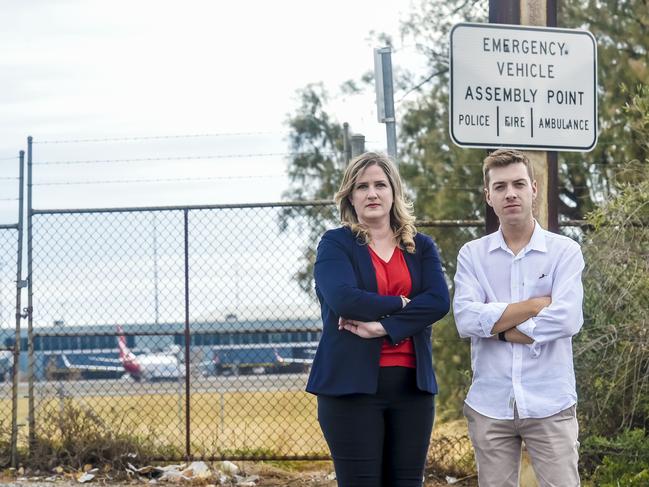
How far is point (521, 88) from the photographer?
18.2 ft

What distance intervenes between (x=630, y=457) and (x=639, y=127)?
2538 millimetres

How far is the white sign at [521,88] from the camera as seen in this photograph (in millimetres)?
5504

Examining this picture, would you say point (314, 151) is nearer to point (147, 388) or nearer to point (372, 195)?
point (147, 388)

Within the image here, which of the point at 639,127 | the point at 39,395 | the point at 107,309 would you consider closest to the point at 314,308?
the point at 107,309

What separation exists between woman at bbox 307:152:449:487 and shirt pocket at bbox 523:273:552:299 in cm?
38

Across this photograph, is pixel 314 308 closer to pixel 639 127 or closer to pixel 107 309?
pixel 107 309

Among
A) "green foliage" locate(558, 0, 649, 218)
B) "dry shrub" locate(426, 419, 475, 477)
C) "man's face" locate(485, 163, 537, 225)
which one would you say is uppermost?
"green foliage" locate(558, 0, 649, 218)

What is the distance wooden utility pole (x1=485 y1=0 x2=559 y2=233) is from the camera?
567 cm

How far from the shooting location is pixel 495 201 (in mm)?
4582

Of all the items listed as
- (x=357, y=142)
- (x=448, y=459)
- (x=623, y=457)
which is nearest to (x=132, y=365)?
(x=448, y=459)

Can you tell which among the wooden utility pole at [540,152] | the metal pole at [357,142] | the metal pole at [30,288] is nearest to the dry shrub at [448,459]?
the metal pole at [357,142]

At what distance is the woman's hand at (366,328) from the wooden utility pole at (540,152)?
150 cm

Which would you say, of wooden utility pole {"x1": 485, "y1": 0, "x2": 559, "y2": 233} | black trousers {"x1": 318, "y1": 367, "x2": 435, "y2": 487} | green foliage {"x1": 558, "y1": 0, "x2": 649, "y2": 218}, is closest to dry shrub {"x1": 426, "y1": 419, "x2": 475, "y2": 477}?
wooden utility pole {"x1": 485, "y1": 0, "x2": 559, "y2": 233}

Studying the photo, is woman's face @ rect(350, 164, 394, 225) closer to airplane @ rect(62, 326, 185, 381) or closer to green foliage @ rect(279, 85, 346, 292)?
airplane @ rect(62, 326, 185, 381)
